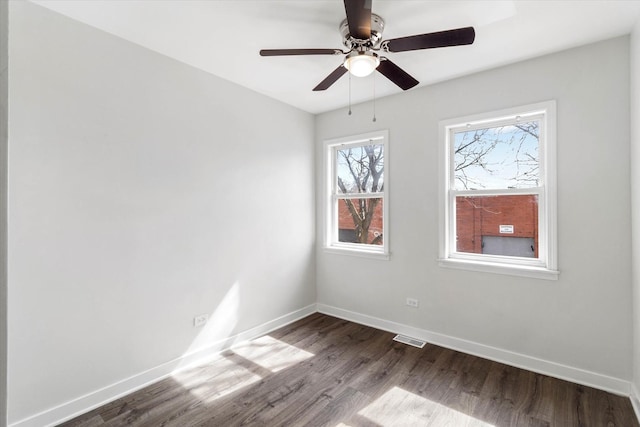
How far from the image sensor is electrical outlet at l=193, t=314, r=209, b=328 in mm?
2759

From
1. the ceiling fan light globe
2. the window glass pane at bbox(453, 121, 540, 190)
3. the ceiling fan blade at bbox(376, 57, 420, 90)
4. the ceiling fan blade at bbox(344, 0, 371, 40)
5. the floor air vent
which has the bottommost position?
the floor air vent

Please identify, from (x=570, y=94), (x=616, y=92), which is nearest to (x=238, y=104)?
(x=570, y=94)

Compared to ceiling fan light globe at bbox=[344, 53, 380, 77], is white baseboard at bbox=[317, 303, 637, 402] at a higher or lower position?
lower

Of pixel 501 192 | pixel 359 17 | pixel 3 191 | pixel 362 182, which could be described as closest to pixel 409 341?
pixel 501 192

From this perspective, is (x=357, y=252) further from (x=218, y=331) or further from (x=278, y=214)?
(x=218, y=331)

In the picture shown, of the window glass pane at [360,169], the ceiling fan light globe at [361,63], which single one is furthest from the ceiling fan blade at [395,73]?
the window glass pane at [360,169]

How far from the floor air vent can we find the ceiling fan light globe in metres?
2.65

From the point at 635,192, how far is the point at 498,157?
3.30 feet

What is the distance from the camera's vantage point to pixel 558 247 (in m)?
2.51

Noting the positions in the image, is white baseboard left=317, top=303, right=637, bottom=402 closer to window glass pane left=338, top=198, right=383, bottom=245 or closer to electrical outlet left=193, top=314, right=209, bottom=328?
window glass pane left=338, top=198, right=383, bottom=245

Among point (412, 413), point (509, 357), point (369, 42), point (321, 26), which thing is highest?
point (321, 26)

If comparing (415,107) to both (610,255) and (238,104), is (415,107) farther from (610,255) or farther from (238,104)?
(610,255)

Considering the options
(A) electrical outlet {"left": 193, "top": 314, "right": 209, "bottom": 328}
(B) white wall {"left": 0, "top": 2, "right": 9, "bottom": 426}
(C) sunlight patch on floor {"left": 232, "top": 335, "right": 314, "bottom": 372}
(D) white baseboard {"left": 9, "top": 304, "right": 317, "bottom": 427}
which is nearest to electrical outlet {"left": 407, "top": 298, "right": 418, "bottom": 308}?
(C) sunlight patch on floor {"left": 232, "top": 335, "right": 314, "bottom": 372}

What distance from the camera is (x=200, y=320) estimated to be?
110 inches
